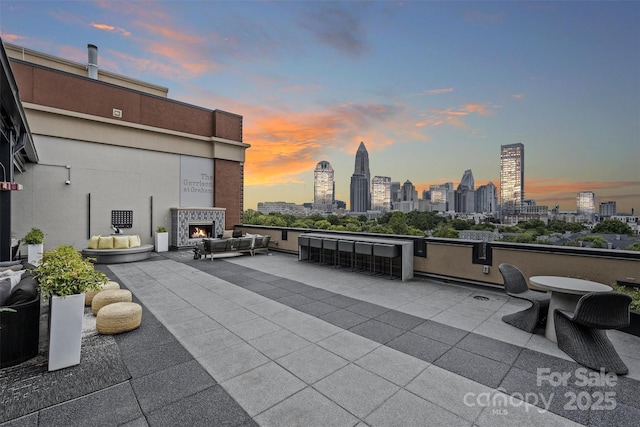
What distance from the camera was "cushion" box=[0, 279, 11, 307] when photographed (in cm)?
328

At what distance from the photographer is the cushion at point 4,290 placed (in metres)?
3.28

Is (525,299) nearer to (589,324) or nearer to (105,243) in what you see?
(589,324)

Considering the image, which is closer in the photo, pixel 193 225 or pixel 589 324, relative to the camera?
pixel 589 324

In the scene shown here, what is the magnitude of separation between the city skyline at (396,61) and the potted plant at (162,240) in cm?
819

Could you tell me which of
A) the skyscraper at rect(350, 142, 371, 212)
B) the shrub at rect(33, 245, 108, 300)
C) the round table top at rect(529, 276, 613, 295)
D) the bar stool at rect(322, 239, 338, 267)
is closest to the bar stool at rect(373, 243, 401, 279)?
the bar stool at rect(322, 239, 338, 267)

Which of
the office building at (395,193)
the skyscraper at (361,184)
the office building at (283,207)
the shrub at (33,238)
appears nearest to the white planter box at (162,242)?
the shrub at (33,238)

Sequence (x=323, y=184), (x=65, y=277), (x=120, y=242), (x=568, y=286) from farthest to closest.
→ (x=323, y=184) < (x=120, y=242) < (x=568, y=286) < (x=65, y=277)

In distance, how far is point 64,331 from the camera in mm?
3086

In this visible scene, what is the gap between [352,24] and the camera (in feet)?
39.3

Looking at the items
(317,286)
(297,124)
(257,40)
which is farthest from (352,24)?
(317,286)

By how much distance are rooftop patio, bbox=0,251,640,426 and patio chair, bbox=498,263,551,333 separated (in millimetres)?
209

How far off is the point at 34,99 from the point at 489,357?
675 inches

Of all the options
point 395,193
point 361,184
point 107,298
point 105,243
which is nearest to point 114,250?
point 105,243

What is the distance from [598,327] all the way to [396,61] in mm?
14290
